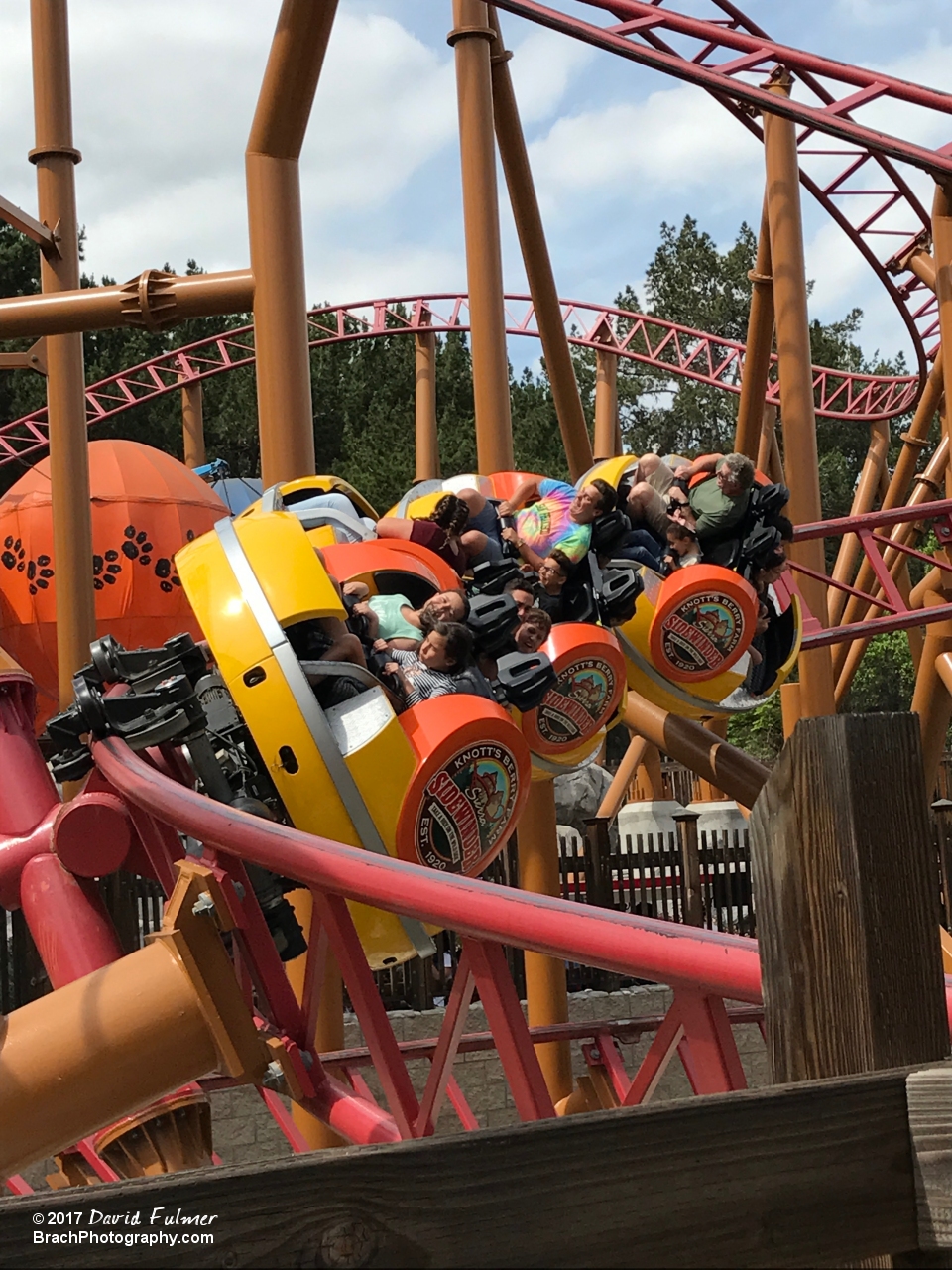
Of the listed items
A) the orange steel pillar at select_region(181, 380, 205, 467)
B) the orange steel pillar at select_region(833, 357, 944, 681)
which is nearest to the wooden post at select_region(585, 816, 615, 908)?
the orange steel pillar at select_region(833, 357, 944, 681)

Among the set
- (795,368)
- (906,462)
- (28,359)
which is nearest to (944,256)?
(795,368)

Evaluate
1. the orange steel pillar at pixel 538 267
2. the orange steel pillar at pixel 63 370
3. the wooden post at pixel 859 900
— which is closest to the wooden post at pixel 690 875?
the orange steel pillar at pixel 538 267

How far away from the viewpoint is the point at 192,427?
1532cm

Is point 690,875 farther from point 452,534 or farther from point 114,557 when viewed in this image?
point 114,557

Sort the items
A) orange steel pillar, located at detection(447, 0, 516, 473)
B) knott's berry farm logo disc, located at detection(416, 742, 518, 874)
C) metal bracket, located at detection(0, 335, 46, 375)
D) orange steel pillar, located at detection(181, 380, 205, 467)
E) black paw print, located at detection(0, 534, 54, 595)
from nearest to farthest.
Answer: knott's berry farm logo disc, located at detection(416, 742, 518, 874), metal bracket, located at detection(0, 335, 46, 375), orange steel pillar, located at detection(447, 0, 516, 473), black paw print, located at detection(0, 534, 54, 595), orange steel pillar, located at detection(181, 380, 205, 467)

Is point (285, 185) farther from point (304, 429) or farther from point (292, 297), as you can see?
point (304, 429)

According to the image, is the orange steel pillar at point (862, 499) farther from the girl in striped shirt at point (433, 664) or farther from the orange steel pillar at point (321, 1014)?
the orange steel pillar at point (321, 1014)

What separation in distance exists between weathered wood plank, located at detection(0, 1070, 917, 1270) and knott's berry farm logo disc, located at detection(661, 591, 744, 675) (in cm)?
418

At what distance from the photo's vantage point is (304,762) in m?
3.31

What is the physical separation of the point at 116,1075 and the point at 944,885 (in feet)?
18.4

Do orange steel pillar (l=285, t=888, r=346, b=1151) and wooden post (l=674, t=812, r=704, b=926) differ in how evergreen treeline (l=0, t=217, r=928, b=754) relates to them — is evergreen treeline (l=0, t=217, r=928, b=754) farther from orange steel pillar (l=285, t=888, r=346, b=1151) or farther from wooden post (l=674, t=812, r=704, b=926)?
orange steel pillar (l=285, t=888, r=346, b=1151)

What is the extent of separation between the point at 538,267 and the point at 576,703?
2407 millimetres

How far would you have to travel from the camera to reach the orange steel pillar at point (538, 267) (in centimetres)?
622

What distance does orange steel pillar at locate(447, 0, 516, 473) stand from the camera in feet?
18.5
